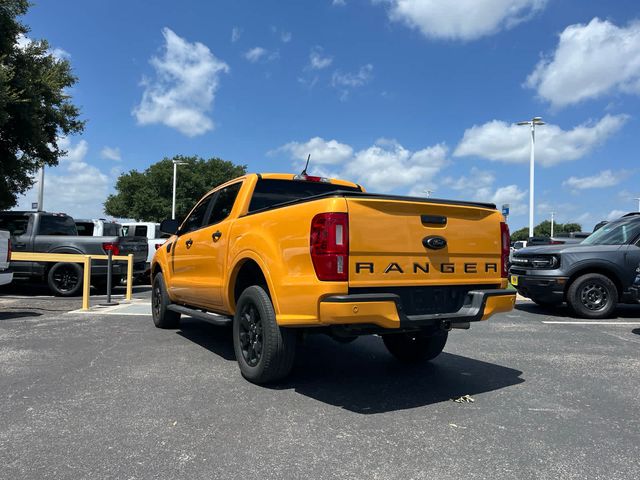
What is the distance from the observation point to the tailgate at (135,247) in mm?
11719

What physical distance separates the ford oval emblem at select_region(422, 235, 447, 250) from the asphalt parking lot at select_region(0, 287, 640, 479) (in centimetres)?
125

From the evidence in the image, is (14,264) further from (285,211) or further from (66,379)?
(285,211)

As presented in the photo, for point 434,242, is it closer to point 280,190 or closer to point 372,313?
point 372,313

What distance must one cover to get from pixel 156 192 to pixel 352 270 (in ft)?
157

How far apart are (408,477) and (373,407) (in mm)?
1129

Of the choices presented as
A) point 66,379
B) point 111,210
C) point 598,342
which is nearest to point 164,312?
point 66,379

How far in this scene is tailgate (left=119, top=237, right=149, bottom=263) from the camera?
11719 mm

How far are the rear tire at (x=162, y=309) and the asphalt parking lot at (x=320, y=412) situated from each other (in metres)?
0.67

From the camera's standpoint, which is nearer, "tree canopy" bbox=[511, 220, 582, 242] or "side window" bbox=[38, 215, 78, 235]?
"side window" bbox=[38, 215, 78, 235]

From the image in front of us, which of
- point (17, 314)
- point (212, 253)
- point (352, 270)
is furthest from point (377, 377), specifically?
point (17, 314)

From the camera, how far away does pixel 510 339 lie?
670 centimetres

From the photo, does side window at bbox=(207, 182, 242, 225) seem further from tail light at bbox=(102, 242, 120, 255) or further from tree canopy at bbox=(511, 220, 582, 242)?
tree canopy at bbox=(511, 220, 582, 242)

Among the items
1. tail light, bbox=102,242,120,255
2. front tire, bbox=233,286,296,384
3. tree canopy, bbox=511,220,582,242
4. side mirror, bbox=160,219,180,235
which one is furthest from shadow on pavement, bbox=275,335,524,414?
tree canopy, bbox=511,220,582,242

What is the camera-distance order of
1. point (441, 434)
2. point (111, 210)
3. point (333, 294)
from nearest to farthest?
point (441, 434), point (333, 294), point (111, 210)
